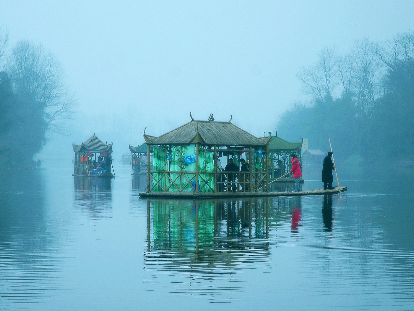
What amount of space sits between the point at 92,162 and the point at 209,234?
5253 cm

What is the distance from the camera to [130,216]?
2709cm

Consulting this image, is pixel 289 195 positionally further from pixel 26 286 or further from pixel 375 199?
pixel 26 286

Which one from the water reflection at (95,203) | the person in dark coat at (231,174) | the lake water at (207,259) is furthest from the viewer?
the person in dark coat at (231,174)

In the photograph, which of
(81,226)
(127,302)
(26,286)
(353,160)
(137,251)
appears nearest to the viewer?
(127,302)

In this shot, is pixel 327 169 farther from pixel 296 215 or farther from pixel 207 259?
pixel 207 259

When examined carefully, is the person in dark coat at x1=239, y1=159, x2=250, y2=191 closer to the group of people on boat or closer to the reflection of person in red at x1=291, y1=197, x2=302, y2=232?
the reflection of person in red at x1=291, y1=197, x2=302, y2=232

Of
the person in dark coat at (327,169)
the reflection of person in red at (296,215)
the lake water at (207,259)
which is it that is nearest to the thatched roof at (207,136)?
the person in dark coat at (327,169)

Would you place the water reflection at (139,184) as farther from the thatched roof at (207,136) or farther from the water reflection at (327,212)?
the water reflection at (327,212)

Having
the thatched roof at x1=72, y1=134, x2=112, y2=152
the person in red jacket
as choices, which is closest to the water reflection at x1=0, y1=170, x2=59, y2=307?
the person in red jacket

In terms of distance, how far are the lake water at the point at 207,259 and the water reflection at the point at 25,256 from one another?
23 millimetres

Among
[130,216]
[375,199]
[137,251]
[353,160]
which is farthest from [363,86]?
[137,251]

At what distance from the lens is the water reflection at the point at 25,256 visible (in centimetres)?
1280

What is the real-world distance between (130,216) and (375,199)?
13962mm

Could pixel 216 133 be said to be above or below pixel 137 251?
above
